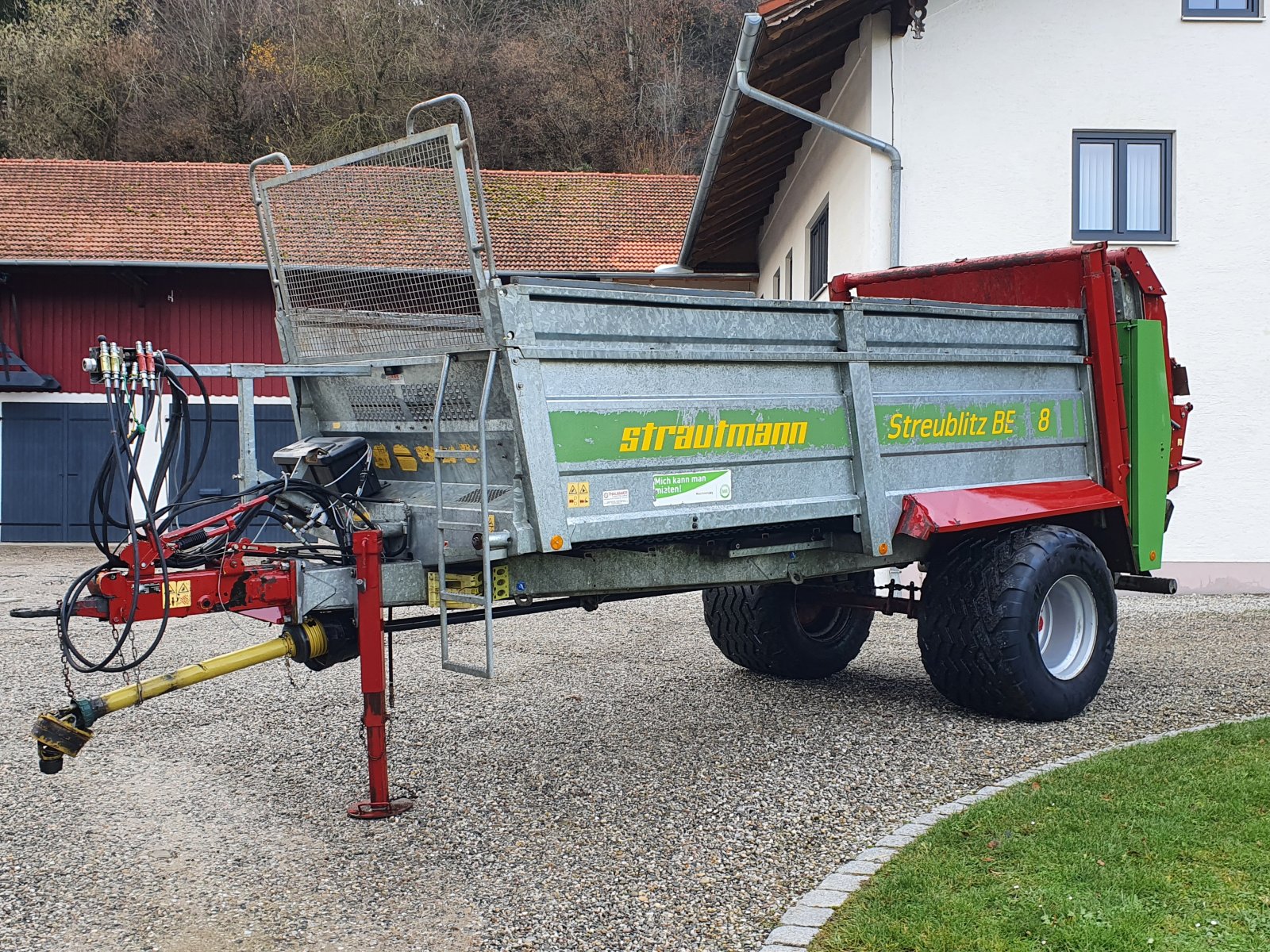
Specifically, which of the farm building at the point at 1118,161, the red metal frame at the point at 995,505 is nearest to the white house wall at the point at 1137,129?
the farm building at the point at 1118,161

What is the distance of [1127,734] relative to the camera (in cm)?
627

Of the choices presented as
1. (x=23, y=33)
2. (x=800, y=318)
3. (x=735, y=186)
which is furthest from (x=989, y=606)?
(x=23, y=33)

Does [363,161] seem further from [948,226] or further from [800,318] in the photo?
[948,226]

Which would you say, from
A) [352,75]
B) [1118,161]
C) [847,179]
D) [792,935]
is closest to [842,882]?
[792,935]

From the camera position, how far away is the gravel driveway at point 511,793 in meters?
4.03

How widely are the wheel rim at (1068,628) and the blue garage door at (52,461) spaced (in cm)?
1524

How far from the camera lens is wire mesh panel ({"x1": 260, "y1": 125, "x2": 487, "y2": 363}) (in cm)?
466

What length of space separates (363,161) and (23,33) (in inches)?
1339

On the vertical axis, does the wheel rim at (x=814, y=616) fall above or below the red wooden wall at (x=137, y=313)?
below

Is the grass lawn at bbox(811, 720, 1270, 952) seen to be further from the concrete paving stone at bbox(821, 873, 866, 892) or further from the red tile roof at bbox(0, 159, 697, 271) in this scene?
the red tile roof at bbox(0, 159, 697, 271)

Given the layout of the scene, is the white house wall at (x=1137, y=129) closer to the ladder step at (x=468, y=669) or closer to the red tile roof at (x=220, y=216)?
the ladder step at (x=468, y=669)

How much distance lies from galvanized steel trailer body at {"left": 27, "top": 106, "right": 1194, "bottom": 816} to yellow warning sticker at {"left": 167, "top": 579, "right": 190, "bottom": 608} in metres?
0.27

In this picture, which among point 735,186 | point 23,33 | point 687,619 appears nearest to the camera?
point 687,619

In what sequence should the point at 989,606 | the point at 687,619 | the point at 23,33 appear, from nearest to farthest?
the point at 989,606, the point at 687,619, the point at 23,33
